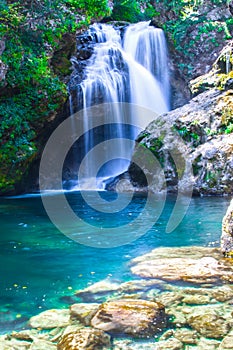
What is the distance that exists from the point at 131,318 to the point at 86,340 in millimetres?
478

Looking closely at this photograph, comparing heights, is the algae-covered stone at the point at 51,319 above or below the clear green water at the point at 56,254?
below

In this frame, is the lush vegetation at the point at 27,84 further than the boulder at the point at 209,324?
Yes

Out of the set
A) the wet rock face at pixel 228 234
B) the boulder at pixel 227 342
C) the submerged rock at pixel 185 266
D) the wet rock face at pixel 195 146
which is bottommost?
the boulder at pixel 227 342

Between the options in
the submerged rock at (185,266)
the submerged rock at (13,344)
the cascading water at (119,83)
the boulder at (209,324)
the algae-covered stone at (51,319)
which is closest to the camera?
the submerged rock at (13,344)

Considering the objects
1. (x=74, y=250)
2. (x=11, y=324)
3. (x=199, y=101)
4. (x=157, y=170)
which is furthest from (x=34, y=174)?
(x=11, y=324)

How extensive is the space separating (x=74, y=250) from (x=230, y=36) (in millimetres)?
17268

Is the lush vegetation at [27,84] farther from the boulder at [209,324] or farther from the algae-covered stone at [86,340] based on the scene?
Answer: the boulder at [209,324]

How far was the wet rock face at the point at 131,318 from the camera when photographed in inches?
117

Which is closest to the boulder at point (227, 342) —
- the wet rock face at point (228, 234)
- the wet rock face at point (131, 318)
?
the wet rock face at point (131, 318)

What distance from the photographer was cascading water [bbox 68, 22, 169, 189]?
16.0 m

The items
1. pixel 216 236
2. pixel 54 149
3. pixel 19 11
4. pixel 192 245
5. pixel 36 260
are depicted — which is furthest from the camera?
pixel 54 149

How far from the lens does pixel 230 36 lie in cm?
1883

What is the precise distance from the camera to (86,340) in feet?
9.21

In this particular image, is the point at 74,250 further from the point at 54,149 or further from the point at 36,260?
the point at 54,149
